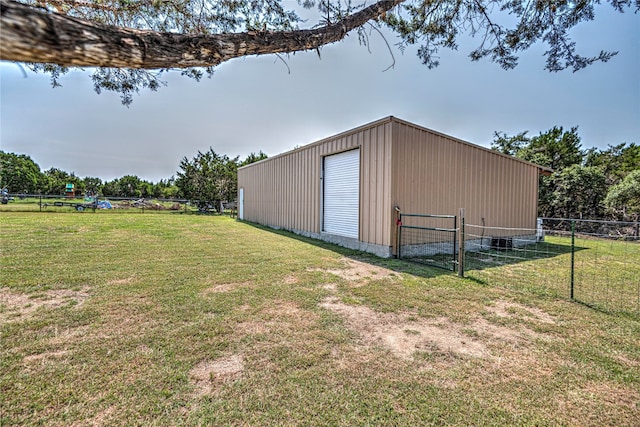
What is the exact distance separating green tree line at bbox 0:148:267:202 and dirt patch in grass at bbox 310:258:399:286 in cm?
1953

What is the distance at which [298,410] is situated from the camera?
1509mm

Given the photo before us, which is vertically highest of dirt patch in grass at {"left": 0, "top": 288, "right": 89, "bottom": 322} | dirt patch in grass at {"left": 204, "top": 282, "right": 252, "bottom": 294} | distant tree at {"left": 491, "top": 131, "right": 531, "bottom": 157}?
distant tree at {"left": 491, "top": 131, "right": 531, "bottom": 157}

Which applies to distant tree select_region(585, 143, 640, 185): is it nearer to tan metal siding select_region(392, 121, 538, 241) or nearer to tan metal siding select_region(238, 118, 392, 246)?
tan metal siding select_region(392, 121, 538, 241)

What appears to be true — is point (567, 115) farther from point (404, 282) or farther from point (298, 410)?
point (298, 410)

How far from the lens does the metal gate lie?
6098 millimetres

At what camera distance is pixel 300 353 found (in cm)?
210

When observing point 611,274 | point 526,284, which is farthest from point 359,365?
point 611,274

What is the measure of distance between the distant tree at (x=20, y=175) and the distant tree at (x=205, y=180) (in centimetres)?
2419

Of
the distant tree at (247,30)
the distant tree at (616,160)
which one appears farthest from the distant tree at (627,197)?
the distant tree at (247,30)

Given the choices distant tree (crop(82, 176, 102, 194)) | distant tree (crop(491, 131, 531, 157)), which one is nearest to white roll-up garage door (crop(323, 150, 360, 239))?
distant tree (crop(491, 131, 531, 157))

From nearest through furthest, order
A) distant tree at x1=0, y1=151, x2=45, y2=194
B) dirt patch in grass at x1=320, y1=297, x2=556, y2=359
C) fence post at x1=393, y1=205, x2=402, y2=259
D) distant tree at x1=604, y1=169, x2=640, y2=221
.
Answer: dirt patch in grass at x1=320, y1=297, x2=556, y2=359 < fence post at x1=393, y1=205, x2=402, y2=259 < distant tree at x1=604, y1=169, x2=640, y2=221 < distant tree at x1=0, y1=151, x2=45, y2=194

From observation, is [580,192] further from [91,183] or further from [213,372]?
[91,183]

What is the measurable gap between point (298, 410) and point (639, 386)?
2281 mm

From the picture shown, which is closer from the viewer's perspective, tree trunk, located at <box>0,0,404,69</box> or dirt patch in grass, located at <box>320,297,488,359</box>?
tree trunk, located at <box>0,0,404,69</box>
